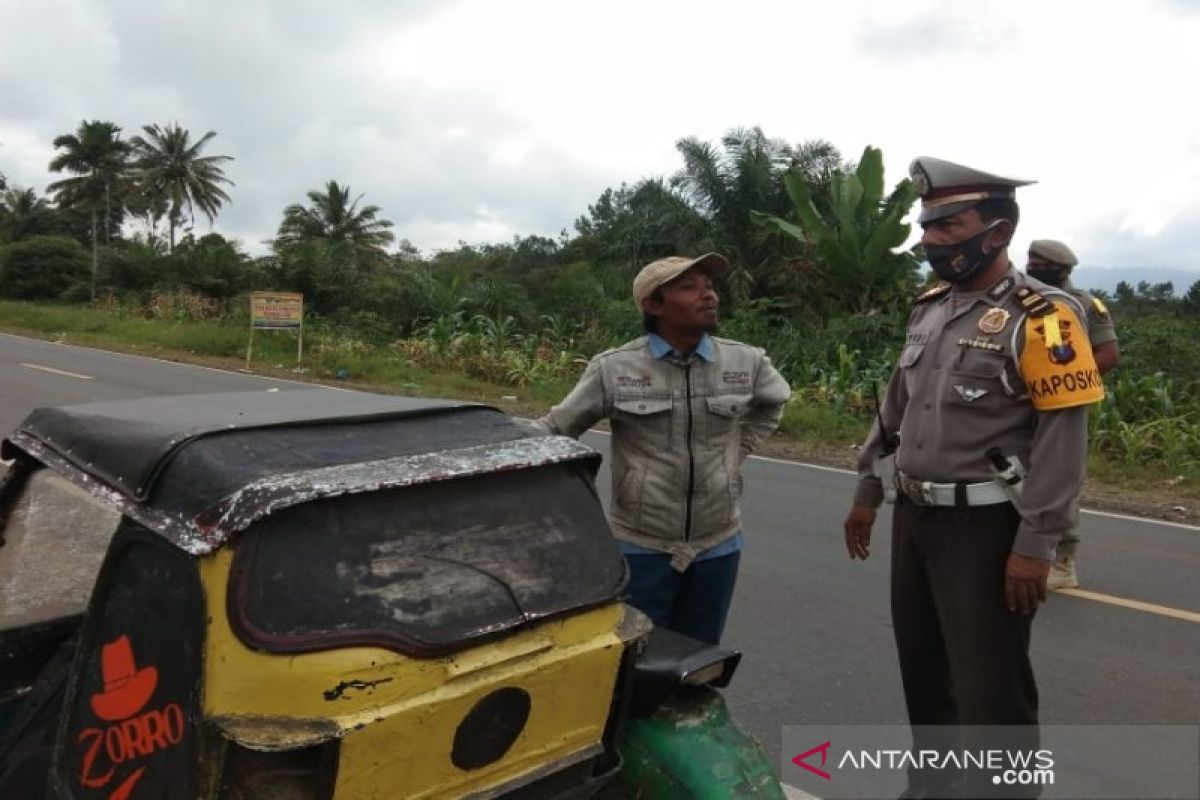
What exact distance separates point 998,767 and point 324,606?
1.41m

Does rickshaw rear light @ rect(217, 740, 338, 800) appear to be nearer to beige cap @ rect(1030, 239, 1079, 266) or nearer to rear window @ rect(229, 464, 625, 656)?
rear window @ rect(229, 464, 625, 656)

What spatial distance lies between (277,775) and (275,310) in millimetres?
17286

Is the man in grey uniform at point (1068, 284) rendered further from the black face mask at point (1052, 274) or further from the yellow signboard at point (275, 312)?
the yellow signboard at point (275, 312)

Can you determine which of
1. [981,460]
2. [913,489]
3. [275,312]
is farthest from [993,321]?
[275,312]

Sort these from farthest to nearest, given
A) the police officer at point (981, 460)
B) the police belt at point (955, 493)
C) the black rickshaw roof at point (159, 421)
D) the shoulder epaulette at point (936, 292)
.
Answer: the shoulder epaulette at point (936, 292)
the police belt at point (955, 493)
the police officer at point (981, 460)
the black rickshaw roof at point (159, 421)

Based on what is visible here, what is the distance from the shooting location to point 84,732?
1.92 m

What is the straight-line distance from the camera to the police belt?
247 cm

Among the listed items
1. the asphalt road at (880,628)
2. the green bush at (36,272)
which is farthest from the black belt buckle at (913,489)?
the green bush at (36,272)

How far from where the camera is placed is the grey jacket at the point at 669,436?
2891mm

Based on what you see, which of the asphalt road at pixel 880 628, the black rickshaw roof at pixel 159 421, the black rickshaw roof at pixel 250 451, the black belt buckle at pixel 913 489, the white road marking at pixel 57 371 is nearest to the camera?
the black rickshaw roof at pixel 250 451

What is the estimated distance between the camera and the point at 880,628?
481 cm

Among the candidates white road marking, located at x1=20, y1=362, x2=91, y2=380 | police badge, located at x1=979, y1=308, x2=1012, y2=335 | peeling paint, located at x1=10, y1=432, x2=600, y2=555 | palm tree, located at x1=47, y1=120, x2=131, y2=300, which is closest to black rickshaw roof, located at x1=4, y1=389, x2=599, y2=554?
peeling paint, located at x1=10, y1=432, x2=600, y2=555

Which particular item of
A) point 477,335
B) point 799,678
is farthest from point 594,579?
point 477,335

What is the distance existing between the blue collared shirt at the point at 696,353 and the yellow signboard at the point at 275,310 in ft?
51.7
